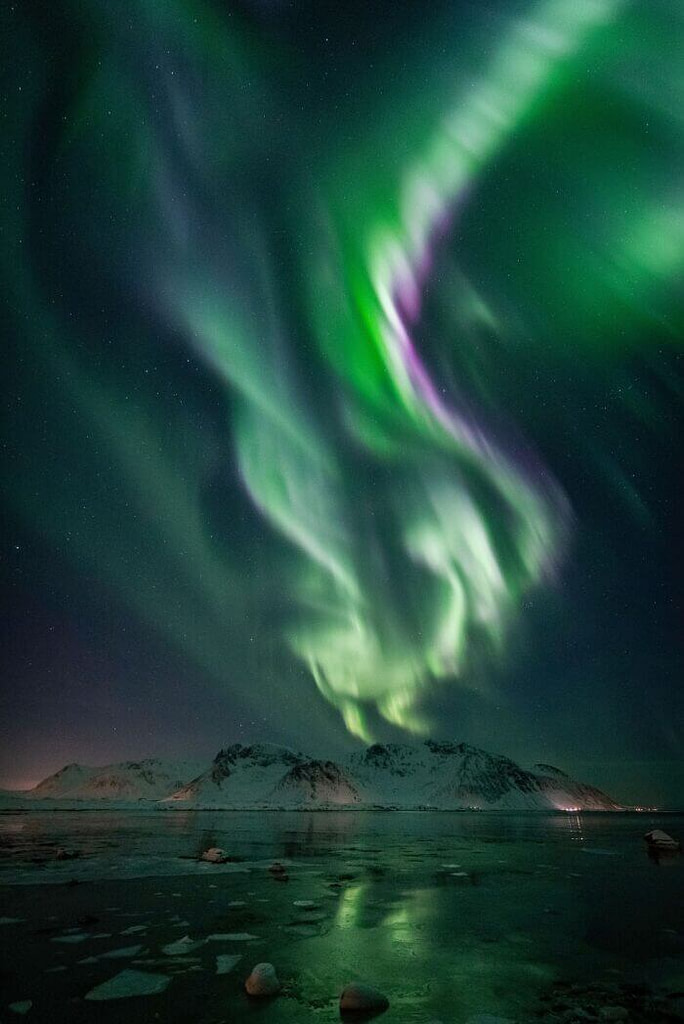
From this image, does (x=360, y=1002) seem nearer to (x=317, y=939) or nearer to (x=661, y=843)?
(x=317, y=939)

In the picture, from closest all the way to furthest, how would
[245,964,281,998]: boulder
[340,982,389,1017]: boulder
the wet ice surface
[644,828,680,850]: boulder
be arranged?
1. [340,982,389,1017]: boulder
2. the wet ice surface
3. [245,964,281,998]: boulder
4. [644,828,680,850]: boulder

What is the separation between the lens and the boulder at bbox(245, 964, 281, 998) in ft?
34.6

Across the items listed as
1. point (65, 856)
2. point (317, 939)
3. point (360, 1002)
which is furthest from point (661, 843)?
point (360, 1002)

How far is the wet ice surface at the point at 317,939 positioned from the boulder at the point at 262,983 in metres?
0.26

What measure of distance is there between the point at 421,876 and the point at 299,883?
667 cm

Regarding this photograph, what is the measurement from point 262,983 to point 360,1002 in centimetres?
185

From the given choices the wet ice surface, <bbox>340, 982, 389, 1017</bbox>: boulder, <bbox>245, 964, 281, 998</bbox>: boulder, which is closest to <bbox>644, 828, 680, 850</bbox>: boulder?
the wet ice surface

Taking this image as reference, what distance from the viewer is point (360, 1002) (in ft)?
32.4

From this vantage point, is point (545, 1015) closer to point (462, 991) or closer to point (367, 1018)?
point (462, 991)

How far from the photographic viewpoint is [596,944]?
15328mm

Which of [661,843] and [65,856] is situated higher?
[65,856]

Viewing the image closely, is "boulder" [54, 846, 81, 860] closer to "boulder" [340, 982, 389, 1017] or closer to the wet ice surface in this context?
the wet ice surface

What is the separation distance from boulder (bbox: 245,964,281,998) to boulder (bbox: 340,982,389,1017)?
136 cm

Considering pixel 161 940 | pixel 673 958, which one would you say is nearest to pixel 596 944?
pixel 673 958
